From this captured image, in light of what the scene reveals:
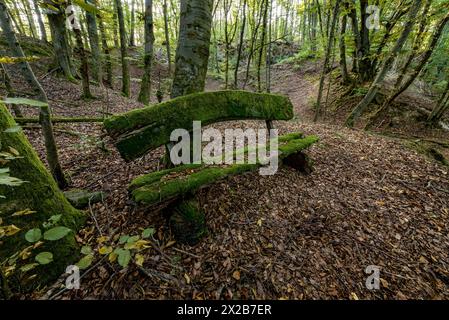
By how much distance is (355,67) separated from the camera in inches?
494

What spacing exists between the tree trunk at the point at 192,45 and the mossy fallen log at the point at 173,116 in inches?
15.9

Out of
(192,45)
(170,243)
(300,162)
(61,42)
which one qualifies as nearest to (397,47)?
(300,162)

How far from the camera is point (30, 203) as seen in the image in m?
2.12

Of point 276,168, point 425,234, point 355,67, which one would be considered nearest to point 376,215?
point 425,234

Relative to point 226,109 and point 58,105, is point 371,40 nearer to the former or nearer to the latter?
point 226,109

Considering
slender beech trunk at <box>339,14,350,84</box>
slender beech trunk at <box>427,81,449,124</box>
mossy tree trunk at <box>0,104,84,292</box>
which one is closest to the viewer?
mossy tree trunk at <box>0,104,84,292</box>

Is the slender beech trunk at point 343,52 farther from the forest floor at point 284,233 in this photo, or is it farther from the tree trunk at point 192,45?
the tree trunk at point 192,45

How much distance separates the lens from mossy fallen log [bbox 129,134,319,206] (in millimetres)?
2447

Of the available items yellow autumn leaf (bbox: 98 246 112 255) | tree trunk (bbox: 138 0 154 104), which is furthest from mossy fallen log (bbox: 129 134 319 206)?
tree trunk (bbox: 138 0 154 104)

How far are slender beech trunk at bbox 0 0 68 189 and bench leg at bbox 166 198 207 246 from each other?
5.99ft

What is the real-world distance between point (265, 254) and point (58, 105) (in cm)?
761

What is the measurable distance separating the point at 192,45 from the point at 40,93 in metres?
2.12

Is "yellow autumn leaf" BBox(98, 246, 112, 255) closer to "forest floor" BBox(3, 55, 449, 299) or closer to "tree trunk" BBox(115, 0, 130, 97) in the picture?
"forest floor" BBox(3, 55, 449, 299)

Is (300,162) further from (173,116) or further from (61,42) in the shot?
(61,42)
